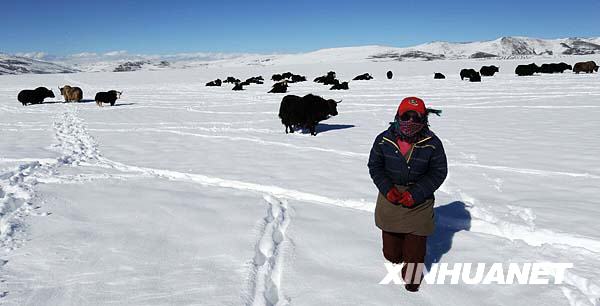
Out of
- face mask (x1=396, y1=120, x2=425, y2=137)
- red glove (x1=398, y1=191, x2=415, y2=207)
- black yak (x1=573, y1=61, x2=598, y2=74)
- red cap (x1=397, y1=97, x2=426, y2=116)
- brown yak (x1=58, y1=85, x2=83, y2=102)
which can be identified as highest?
black yak (x1=573, y1=61, x2=598, y2=74)

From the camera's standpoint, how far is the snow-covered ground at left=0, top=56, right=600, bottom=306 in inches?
127

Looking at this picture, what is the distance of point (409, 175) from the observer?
3.28 m

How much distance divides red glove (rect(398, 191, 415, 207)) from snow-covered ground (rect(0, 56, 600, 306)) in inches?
28.7

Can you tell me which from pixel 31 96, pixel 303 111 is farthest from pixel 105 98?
pixel 303 111

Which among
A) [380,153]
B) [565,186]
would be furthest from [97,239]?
[565,186]

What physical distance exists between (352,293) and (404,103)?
1.54 metres

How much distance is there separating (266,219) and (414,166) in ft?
7.13

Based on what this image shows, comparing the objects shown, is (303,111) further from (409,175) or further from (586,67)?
(586,67)

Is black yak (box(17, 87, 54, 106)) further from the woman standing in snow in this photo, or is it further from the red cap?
the red cap

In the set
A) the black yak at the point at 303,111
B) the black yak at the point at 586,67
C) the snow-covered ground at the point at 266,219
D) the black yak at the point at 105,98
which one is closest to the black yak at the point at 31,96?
the black yak at the point at 105,98

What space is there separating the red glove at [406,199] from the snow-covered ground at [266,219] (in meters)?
0.73

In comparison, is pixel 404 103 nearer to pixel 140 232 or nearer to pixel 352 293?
pixel 352 293

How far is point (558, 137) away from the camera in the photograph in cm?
941

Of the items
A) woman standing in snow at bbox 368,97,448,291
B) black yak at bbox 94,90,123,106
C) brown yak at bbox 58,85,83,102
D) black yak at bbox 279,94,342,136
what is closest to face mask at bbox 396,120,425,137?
woman standing in snow at bbox 368,97,448,291
